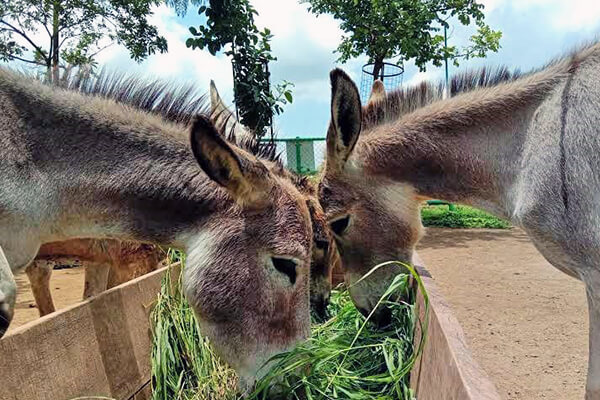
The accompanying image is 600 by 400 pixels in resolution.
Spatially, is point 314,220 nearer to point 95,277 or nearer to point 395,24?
point 95,277

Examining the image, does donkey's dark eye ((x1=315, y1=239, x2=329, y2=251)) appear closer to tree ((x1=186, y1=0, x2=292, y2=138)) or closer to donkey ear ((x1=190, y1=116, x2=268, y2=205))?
donkey ear ((x1=190, y1=116, x2=268, y2=205))

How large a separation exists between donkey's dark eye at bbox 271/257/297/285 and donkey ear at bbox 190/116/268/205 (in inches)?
11.3

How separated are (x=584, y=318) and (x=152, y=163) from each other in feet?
15.2

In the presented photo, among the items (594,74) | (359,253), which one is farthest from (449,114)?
(359,253)

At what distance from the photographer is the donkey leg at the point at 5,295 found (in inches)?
60.8

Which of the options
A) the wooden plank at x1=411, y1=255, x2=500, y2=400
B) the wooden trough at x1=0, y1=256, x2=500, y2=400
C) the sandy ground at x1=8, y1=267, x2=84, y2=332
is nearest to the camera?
the wooden plank at x1=411, y1=255, x2=500, y2=400

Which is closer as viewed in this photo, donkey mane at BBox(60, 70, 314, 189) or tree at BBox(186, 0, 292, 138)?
donkey mane at BBox(60, 70, 314, 189)

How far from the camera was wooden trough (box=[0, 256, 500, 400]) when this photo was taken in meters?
1.54

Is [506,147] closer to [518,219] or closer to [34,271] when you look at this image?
[518,219]

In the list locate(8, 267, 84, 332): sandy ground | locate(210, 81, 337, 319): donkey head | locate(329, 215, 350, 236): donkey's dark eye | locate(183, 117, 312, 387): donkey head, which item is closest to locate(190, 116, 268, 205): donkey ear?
locate(183, 117, 312, 387): donkey head

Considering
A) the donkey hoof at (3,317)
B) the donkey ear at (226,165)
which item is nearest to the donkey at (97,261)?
the donkey ear at (226,165)

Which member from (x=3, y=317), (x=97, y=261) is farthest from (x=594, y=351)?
(x=97, y=261)

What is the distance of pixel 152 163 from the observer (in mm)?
2145

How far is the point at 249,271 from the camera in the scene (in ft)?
6.93
